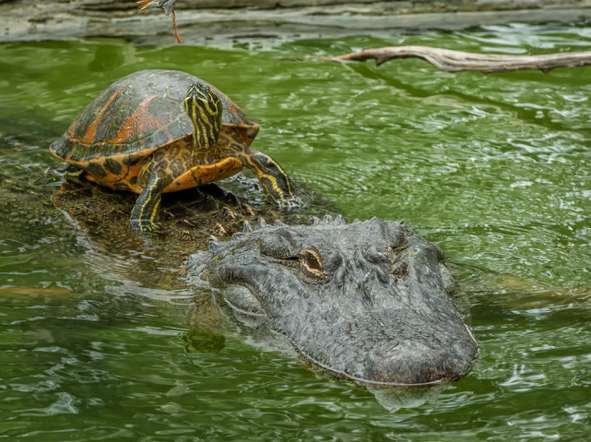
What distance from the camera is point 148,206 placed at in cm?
695

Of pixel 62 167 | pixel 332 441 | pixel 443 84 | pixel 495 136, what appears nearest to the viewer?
pixel 332 441

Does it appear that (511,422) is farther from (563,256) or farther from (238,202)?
(238,202)

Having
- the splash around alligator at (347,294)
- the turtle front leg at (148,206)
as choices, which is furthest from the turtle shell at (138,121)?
the splash around alligator at (347,294)

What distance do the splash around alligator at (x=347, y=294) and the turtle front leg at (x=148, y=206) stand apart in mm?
275

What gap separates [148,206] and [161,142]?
0.43 m

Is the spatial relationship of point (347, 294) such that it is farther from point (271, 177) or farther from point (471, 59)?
point (471, 59)

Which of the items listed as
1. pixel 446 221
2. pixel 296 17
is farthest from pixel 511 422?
pixel 296 17

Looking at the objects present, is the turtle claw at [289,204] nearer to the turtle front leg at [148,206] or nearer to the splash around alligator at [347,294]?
the splash around alligator at [347,294]

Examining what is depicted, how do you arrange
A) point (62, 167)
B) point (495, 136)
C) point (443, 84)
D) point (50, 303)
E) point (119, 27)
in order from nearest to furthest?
point (50, 303) < point (62, 167) < point (495, 136) < point (443, 84) < point (119, 27)

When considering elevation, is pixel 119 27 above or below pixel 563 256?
above

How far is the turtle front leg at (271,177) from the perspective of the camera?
24.1ft

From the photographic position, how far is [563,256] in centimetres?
680

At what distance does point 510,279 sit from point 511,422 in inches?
76.8

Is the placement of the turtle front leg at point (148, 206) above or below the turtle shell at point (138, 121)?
below
